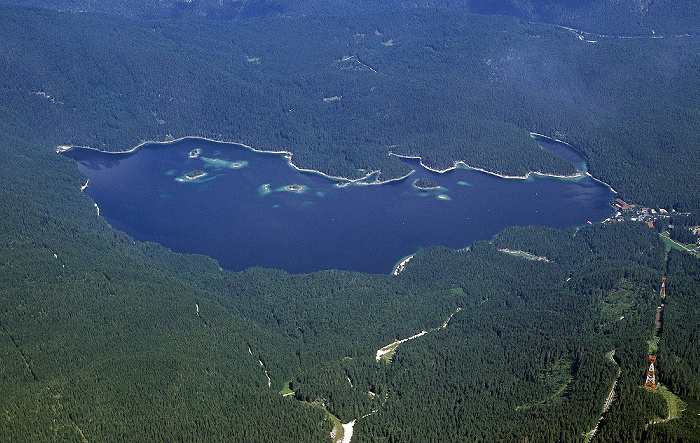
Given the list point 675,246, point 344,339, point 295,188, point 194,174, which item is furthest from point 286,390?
point 194,174

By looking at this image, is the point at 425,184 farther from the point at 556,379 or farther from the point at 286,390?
the point at 556,379

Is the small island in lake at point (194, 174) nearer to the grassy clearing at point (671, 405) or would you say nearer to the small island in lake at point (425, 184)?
the small island in lake at point (425, 184)

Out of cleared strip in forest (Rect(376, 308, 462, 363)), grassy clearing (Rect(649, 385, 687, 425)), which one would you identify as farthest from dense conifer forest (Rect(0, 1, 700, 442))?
grassy clearing (Rect(649, 385, 687, 425))

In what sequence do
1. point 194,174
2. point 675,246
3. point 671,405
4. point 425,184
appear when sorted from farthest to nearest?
point 194,174 < point 425,184 < point 675,246 < point 671,405

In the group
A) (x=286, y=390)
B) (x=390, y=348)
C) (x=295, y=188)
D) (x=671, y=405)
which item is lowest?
(x=295, y=188)

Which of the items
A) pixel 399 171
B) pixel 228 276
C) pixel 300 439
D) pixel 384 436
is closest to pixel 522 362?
pixel 384 436

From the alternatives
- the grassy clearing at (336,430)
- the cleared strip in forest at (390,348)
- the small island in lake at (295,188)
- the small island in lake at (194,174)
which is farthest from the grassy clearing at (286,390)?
the small island in lake at (194,174)

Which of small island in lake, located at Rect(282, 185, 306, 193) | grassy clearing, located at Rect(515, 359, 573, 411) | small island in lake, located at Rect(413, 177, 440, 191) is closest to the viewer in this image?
grassy clearing, located at Rect(515, 359, 573, 411)

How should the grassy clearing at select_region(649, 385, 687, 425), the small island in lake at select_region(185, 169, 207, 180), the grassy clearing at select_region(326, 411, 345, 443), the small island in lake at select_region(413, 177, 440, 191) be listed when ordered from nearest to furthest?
the grassy clearing at select_region(649, 385, 687, 425)
the grassy clearing at select_region(326, 411, 345, 443)
the small island in lake at select_region(413, 177, 440, 191)
the small island in lake at select_region(185, 169, 207, 180)

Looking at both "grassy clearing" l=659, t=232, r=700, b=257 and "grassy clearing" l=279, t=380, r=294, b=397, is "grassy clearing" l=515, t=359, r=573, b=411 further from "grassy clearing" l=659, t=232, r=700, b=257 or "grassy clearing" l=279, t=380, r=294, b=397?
"grassy clearing" l=659, t=232, r=700, b=257
